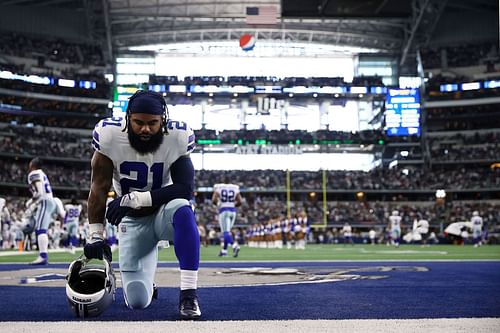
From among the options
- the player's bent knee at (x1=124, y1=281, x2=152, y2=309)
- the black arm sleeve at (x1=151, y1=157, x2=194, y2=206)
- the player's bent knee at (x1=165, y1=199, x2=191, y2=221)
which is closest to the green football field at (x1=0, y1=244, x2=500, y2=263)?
the player's bent knee at (x1=124, y1=281, x2=152, y2=309)

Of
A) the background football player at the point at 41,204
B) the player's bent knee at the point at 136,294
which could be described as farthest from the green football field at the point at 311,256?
the player's bent knee at the point at 136,294

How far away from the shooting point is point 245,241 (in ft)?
150

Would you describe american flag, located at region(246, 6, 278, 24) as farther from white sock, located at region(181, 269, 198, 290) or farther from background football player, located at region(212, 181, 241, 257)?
white sock, located at region(181, 269, 198, 290)

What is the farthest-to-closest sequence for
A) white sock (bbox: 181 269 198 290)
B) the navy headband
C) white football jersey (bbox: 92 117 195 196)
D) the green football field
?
the green football field
white football jersey (bbox: 92 117 195 196)
the navy headband
white sock (bbox: 181 269 198 290)

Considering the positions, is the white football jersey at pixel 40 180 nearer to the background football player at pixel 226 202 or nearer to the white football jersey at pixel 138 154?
the background football player at pixel 226 202

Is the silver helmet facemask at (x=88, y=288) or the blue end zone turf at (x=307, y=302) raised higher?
the silver helmet facemask at (x=88, y=288)

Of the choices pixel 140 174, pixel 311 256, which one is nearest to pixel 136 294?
pixel 140 174

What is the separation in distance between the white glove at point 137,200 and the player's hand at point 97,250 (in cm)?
29

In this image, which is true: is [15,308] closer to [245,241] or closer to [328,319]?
[328,319]

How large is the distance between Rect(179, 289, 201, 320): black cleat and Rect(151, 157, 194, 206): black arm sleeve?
64cm

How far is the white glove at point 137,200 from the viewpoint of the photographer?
4.05 m

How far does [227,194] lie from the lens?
16.2 m

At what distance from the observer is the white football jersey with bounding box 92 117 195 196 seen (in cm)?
425

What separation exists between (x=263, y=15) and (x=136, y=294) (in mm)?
34391
